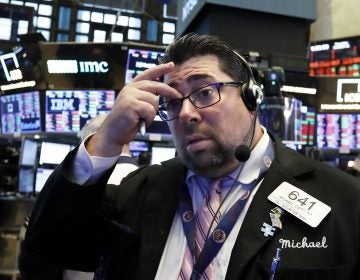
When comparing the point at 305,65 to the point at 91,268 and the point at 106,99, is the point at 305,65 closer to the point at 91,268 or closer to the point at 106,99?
the point at 106,99

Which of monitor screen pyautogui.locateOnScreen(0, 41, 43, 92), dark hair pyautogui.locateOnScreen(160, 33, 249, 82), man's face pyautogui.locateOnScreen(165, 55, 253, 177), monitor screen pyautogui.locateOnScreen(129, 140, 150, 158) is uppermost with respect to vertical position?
monitor screen pyautogui.locateOnScreen(0, 41, 43, 92)

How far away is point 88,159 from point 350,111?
4.21 m

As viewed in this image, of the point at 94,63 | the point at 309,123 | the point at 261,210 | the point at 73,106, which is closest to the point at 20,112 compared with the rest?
the point at 73,106

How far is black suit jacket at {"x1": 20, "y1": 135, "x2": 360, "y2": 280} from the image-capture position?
1.04m

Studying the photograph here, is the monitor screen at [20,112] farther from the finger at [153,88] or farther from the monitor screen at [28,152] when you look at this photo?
the finger at [153,88]

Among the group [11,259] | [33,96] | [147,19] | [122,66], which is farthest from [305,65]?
[147,19]

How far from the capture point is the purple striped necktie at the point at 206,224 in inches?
44.0

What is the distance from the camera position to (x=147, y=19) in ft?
60.6

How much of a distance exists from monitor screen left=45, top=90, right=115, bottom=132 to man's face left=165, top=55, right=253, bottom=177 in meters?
3.29

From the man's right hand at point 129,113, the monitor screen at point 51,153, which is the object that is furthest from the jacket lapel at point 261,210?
the monitor screen at point 51,153


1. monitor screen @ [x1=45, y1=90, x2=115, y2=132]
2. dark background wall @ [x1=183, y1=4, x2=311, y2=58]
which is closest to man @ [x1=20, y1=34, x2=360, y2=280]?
dark background wall @ [x1=183, y1=4, x2=311, y2=58]

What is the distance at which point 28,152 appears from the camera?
5.39 metres

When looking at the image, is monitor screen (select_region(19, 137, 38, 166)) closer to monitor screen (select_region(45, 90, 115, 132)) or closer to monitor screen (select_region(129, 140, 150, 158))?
monitor screen (select_region(45, 90, 115, 132))

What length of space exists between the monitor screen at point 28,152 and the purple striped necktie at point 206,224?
4.51 metres
